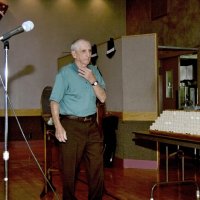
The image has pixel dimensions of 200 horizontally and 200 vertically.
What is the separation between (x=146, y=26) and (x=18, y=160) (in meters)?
4.58

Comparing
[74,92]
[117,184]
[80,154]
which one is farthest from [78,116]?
[117,184]

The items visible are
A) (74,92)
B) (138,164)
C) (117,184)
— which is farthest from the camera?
(138,164)

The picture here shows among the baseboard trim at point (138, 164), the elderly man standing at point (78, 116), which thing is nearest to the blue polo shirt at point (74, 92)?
the elderly man standing at point (78, 116)

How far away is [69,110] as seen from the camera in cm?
340

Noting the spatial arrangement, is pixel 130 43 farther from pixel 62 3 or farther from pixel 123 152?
pixel 62 3

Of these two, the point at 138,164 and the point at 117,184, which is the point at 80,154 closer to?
the point at 117,184

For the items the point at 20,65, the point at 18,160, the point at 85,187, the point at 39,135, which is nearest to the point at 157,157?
the point at 85,187

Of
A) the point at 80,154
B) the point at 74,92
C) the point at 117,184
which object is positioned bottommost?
the point at 117,184

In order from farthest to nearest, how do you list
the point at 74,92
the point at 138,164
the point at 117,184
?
1. the point at 138,164
2. the point at 117,184
3. the point at 74,92

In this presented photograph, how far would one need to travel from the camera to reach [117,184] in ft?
17.2

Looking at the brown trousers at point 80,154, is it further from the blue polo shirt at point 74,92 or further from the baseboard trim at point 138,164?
the baseboard trim at point 138,164

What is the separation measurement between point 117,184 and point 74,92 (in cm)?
223

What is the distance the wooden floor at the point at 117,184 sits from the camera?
4.54m

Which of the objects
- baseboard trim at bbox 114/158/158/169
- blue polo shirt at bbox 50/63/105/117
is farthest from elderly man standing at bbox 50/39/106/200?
baseboard trim at bbox 114/158/158/169
